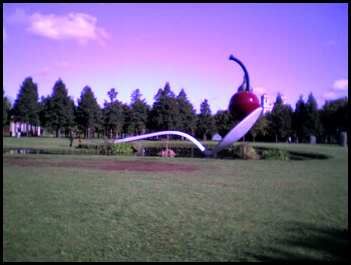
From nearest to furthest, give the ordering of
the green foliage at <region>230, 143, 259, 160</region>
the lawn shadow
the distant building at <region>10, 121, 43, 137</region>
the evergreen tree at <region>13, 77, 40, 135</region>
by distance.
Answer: the lawn shadow, the green foliage at <region>230, 143, 259, 160</region>, the evergreen tree at <region>13, 77, 40, 135</region>, the distant building at <region>10, 121, 43, 137</region>

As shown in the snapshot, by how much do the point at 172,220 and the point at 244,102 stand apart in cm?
290

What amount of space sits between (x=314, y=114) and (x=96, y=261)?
28985 millimetres

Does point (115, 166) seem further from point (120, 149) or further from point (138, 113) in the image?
point (138, 113)

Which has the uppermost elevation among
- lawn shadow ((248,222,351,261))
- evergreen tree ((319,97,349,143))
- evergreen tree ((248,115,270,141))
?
evergreen tree ((319,97,349,143))

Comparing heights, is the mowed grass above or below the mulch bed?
below

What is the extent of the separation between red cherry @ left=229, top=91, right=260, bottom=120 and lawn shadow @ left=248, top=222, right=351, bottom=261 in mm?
2338

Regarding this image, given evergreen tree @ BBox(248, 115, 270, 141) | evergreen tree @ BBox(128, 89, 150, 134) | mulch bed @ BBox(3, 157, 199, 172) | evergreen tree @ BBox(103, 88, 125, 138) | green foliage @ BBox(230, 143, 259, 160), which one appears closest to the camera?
evergreen tree @ BBox(248, 115, 270, 141)

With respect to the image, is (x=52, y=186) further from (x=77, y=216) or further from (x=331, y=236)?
(x=331, y=236)

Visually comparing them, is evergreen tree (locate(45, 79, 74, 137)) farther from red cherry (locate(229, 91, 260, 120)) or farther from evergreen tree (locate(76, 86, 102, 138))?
red cherry (locate(229, 91, 260, 120))

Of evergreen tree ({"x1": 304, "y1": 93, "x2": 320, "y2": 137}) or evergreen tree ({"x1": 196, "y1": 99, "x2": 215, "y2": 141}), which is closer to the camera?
evergreen tree ({"x1": 304, "y1": 93, "x2": 320, "y2": 137})

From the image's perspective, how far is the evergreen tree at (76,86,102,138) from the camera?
205 feet

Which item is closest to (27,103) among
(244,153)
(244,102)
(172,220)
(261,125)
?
(244,153)

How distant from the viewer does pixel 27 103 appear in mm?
63594

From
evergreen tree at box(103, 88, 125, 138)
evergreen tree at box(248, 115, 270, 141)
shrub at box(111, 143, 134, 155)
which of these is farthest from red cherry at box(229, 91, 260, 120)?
evergreen tree at box(103, 88, 125, 138)
